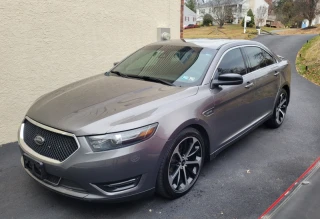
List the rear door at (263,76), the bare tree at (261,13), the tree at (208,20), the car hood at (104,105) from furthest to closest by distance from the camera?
the tree at (208,20) → the bare tree at (261,13) → the rear door at (263,76) → the car hood at (104,105)

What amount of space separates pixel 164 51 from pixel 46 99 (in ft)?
5.53

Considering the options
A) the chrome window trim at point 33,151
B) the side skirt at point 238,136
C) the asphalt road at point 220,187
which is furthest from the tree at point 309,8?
the chrome window trim at point 33,151

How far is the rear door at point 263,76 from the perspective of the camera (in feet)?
13.7

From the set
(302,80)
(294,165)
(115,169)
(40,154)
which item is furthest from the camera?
(302,80)

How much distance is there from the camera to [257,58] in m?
4.43

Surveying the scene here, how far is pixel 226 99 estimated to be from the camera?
3.46 m

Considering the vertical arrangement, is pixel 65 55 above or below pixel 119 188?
above

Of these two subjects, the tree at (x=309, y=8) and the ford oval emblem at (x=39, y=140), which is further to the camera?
the tree at (x=309, y=8)

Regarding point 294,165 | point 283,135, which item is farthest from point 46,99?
point 283,135

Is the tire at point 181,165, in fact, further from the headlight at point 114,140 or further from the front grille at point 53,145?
the front grille at point 53,145

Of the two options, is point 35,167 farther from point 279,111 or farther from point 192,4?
point 192,4

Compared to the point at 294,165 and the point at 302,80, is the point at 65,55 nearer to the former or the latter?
the point at 294,165

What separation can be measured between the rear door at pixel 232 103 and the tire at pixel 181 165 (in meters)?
0.33

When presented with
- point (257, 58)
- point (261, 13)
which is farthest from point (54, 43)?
point (261, 13)
